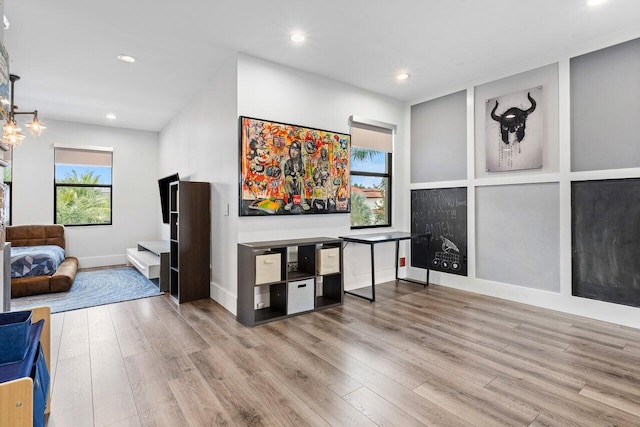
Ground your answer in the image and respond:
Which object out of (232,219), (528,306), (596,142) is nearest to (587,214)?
(596,142)

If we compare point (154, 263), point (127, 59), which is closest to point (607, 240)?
point (127, 59)

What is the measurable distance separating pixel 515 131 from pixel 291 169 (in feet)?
9.24

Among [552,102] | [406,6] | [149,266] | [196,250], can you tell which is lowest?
[149,266]

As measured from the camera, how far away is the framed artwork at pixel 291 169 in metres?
3.56

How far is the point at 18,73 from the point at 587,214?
689 cm

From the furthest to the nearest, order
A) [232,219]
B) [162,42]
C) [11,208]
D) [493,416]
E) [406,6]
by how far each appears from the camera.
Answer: [11,208], [232,219], [162,42], [406,6], [493,416]

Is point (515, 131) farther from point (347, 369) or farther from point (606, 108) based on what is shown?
point (347, 369)

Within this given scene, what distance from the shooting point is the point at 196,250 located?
13.6 ft

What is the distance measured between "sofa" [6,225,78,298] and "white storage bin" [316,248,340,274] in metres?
3.62

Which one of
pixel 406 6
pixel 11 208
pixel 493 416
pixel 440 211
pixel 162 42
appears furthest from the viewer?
pixel 11 208

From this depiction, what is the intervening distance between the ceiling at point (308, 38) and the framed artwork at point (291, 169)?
2.75ft

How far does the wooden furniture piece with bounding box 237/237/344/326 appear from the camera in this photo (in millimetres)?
3316

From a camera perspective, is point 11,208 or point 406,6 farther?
point 11,208

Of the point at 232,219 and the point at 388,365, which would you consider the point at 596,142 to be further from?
the point at 232,219
